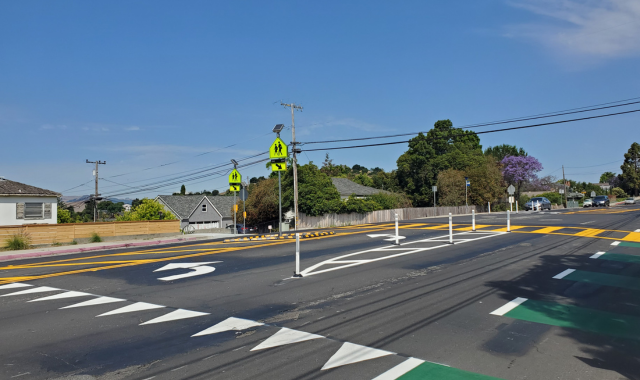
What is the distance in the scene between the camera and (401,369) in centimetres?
463

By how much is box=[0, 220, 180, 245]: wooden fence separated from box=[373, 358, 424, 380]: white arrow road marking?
2240cm

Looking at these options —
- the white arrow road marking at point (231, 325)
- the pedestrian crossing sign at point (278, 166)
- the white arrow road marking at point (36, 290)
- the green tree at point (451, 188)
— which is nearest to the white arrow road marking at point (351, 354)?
the white arrow road marking at point (231, 325)

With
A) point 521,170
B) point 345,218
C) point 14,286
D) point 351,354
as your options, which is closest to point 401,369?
point 351,354

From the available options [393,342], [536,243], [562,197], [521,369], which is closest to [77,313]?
[393,342]

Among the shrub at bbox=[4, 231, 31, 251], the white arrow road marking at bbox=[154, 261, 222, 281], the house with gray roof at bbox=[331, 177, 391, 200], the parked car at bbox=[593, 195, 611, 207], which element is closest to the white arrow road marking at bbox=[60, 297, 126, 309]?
the white arrow road marking at bbox=[154, 261, 222, 281]

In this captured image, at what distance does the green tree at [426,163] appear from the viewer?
6204 cm

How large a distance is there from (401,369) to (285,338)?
66.1 inches

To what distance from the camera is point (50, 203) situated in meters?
34.1

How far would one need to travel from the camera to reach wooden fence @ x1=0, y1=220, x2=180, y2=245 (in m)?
21.2

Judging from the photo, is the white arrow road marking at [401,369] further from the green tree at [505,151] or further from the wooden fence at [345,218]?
the green tree at [505,151]

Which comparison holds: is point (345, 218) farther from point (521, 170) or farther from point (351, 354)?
point (351, 354)

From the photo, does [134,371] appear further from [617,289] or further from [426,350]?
[617,289]

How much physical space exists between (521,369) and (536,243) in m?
11.4

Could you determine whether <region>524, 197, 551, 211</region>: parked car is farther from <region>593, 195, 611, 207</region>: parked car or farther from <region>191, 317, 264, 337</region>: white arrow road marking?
<region>191, 317, 264, 337</region>: white arrow road marking
